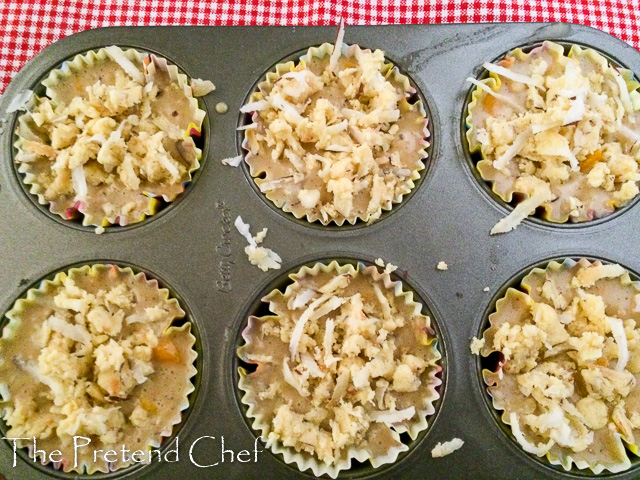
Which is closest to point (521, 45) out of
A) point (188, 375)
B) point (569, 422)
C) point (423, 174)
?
point (423, 174)

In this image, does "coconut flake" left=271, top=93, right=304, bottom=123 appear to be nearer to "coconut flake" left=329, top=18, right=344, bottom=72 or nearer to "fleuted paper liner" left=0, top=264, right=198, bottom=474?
"coconut flake" left=329, top=18, right=344, bottom=72

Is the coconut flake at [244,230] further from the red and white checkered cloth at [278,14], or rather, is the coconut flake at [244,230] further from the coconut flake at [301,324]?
the red and white checkered cloth at [278,14]

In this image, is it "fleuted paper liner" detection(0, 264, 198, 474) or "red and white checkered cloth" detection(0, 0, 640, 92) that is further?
"red and white checkered cloth" detection(0, 0, 640, 92)

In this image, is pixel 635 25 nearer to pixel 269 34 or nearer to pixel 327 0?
pixel 327 0

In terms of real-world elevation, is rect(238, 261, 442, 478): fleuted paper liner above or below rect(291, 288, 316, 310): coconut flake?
below

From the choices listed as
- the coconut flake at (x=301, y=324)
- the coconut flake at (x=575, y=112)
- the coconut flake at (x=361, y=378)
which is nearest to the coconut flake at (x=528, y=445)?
the coconut flake at (x=361, y=378)

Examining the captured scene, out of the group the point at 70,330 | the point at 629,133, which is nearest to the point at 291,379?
the point at 70,330

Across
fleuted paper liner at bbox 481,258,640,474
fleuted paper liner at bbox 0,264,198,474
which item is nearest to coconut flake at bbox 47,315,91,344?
fleuted paper liner at bbox 0,264,198,474
